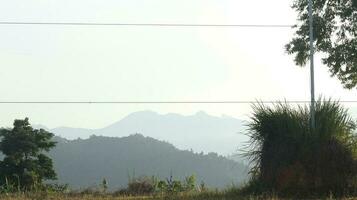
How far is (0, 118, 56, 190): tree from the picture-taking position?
2528 centimetres

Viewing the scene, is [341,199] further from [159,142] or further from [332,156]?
[159,142]

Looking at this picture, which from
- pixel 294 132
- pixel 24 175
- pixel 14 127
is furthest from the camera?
pixel 14 127

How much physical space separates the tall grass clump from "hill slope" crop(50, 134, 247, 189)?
5323 cm

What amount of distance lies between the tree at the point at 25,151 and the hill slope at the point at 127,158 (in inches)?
1546

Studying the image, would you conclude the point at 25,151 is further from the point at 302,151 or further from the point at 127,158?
the point at 127,158

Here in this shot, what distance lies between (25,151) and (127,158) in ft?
177

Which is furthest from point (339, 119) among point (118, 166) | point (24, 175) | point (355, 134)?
point (118, 166)

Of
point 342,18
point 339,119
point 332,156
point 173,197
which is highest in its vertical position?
point 342,18

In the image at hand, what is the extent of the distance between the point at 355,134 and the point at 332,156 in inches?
50.5

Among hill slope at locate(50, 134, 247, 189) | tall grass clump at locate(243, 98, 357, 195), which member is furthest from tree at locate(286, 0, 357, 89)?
hill slope at locate(50, 134, 247, 189)

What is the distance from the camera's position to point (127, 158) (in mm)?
80125

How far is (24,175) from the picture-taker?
2330 cm

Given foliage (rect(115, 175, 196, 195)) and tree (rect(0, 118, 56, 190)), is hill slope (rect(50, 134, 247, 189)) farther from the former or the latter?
foliage (rect(115, 175, 196, 195))

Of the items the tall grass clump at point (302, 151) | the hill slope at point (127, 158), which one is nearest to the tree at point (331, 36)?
the tall grass clump at point (302, 151)
